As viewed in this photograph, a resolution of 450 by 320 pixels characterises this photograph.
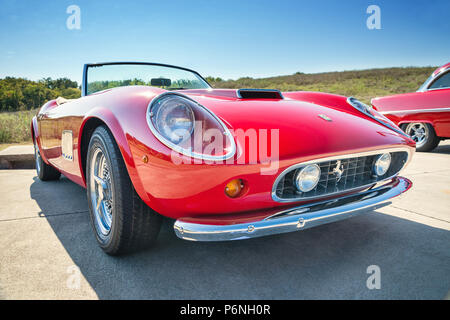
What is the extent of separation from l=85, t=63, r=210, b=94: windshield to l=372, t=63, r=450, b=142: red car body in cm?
389

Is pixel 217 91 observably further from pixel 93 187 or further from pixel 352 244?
pixel 352 244

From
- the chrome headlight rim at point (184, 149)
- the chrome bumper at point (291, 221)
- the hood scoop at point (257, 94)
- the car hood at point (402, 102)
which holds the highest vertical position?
the car hood at point (402, 102)

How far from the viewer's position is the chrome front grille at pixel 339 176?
150cm

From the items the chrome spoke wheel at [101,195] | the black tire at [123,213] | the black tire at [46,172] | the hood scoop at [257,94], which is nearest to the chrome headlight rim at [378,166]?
the hood scoop at [257,94]

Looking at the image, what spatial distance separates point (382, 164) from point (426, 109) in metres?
3.93

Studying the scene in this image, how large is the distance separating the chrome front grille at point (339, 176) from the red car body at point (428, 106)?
3611 millimetres

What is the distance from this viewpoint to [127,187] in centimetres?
153

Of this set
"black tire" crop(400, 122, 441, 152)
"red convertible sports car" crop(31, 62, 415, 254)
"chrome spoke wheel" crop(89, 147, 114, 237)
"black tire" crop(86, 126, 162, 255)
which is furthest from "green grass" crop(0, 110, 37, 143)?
"black tire" crop(400, 122, 441, 152)

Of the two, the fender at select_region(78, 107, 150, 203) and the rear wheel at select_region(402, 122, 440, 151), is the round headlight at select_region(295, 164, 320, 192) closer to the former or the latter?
the fender at select_region(78, 107, 150, 203)

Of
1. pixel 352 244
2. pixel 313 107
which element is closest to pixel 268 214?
pixel 352 244

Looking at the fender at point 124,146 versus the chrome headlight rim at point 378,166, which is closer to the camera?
the fender at point 124,146

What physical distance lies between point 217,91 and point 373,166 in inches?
42.5

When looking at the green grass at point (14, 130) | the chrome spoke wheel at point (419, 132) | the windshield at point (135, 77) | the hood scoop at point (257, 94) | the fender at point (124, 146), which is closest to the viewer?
the fender at point (124, 146)

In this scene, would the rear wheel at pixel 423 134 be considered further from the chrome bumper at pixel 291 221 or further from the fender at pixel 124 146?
the fender at pixel 124 146
